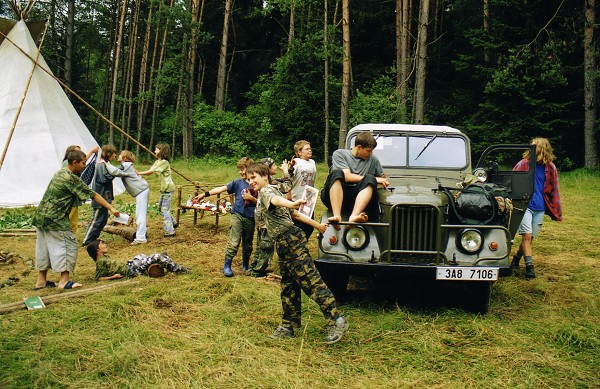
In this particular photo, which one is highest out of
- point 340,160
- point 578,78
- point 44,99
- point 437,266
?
point 578,78

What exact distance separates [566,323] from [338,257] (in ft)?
7.56

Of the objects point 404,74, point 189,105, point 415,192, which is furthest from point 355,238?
point 189,105

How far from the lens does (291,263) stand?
4.82 metres

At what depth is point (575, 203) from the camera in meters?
14.5

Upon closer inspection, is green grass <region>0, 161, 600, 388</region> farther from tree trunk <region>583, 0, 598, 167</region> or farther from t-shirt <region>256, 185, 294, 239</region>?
tree trunk <region>583, 0, 598, 167</region>

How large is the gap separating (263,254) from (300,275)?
2327 millimetres

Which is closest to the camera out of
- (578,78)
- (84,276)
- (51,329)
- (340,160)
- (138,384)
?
(138,384)

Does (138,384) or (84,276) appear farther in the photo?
(84,276)

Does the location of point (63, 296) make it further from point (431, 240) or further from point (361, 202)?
point (431, 240)

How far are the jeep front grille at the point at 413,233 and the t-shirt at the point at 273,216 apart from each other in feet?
3.76

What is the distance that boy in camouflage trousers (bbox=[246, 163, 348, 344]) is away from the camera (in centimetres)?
478

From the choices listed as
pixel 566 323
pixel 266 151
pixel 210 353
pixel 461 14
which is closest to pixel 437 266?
pixel 566 323

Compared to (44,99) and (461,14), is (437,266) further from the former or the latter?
(461,14)

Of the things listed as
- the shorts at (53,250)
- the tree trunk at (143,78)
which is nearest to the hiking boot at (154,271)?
the shorts at (53,250)
